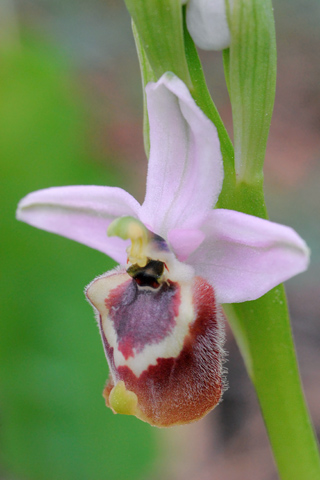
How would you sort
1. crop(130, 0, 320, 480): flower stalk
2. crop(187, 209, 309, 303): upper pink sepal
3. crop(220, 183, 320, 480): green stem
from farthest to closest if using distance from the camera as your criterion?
crop(220, 183, 320, 480): green stem < crop(130, 0, 320, 480): flower stalk < crop(187, 209, 309, 303): upper pink sepal

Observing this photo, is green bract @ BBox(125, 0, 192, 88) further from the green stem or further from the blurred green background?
the blurred green background

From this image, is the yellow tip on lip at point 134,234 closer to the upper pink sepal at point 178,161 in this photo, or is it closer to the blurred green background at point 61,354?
the upper pink sepal at point 178,161

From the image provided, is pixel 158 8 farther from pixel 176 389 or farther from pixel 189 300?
pixel 176 389

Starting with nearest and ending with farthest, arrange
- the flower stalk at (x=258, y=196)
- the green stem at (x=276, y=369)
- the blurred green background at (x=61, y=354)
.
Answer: the flower stalk at (x=258, y=196) → the green stem at (x=276, y=369) → the blurred green background at (x=61, y=354)

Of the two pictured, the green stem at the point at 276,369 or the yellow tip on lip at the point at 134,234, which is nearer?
the yellow tip on lip at the point at 134,234

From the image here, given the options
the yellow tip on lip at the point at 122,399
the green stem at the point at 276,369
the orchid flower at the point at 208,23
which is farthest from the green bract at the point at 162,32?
the yellow tip on lip at the point at 122,399

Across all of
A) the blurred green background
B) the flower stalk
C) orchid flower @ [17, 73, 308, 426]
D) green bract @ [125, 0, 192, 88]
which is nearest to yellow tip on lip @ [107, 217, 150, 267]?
orchid flower @ [17, 73, 308, 426]
